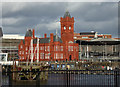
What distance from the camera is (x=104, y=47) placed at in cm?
10675

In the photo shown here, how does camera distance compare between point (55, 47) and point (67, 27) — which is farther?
point (67, 27)

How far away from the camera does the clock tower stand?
312ft

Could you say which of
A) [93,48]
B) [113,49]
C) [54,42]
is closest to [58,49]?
[54,42]

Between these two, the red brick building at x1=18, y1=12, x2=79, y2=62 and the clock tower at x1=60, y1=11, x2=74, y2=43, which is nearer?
the red brick building at x1=18, y1=12, x2=79, y2=62

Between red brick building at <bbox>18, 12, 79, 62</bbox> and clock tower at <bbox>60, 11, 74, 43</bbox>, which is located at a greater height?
clock tower at <bbox>60, 11, 74, 43</bbox>

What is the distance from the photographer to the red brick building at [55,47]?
8925 centimetres

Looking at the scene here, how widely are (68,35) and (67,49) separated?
303 inches

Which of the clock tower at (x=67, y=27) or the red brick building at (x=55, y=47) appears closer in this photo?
the red brick building at (x=55, y=47)

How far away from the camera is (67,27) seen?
95375mm

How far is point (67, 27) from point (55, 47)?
427 inches

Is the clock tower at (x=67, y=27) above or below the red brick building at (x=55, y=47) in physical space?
above

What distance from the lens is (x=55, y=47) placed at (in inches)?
3548

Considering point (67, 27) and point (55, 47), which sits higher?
point (67, 27)

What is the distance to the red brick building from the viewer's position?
89250 millimetres
